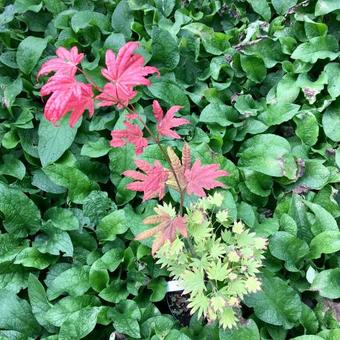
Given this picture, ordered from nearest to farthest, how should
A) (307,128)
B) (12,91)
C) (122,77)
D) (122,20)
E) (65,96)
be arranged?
1. (65,96)
2. (122,77)
3. (307,128)
4. (12,91)
5. (122,20)

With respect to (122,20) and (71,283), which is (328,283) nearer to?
(71,283)

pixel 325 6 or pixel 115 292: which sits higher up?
pixel 325 6

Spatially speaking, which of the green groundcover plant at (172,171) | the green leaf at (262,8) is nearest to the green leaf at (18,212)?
the green groundcover plant at (172,171)

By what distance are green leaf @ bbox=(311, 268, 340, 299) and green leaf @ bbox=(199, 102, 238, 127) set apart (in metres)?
0.86

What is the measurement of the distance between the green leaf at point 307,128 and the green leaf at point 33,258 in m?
1.33

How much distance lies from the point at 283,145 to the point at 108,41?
3.61 ft

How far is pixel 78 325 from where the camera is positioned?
6.61 feet

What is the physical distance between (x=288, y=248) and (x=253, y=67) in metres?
1.06

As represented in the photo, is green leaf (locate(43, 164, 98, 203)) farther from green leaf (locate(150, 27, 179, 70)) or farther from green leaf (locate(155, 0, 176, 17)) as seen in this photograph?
green leaf (locate(155, 0, 176, 17))

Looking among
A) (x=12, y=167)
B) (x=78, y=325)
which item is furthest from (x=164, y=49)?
(x=78, y=325)

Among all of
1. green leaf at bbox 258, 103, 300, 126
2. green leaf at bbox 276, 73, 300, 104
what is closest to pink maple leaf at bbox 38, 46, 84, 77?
green leaf at bbox 258, 103, 300, 126

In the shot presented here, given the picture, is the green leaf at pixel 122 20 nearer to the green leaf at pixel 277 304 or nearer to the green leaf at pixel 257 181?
the green leaf at pixel 257 181

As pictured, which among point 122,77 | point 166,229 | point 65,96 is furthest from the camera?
point 166,229

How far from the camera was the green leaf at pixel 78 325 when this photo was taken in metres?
2.00
